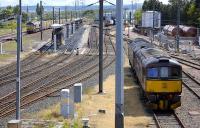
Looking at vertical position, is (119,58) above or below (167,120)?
above

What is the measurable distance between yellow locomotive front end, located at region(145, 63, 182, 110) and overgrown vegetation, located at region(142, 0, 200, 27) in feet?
176

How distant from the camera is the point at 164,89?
862 inches

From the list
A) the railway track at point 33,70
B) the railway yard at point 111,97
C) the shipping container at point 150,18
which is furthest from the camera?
the shipping container at point 150,18

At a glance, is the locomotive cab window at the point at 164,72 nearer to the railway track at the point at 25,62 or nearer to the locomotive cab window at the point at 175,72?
the locomotive cab window at the point at 175,72

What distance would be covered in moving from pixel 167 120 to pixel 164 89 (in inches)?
81.1

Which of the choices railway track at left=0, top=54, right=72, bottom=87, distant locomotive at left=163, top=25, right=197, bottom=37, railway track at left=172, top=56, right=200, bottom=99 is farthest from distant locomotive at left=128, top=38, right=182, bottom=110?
distant locomotive at left=163, top=25, right=197, bottom=37

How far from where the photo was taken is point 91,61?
4553 centimetres

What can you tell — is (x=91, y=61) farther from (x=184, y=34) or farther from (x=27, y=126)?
(x=184, y=34)

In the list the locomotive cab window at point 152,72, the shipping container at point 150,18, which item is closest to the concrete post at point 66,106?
the locomotive cab window at point 152,72

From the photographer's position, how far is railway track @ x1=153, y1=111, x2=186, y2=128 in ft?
62.3

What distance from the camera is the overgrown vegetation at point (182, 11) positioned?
284 feet

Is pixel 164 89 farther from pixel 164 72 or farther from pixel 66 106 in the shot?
pixel 66 106

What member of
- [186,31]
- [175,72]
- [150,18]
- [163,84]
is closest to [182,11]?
[150,18]

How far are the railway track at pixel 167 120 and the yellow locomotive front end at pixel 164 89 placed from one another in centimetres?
42
